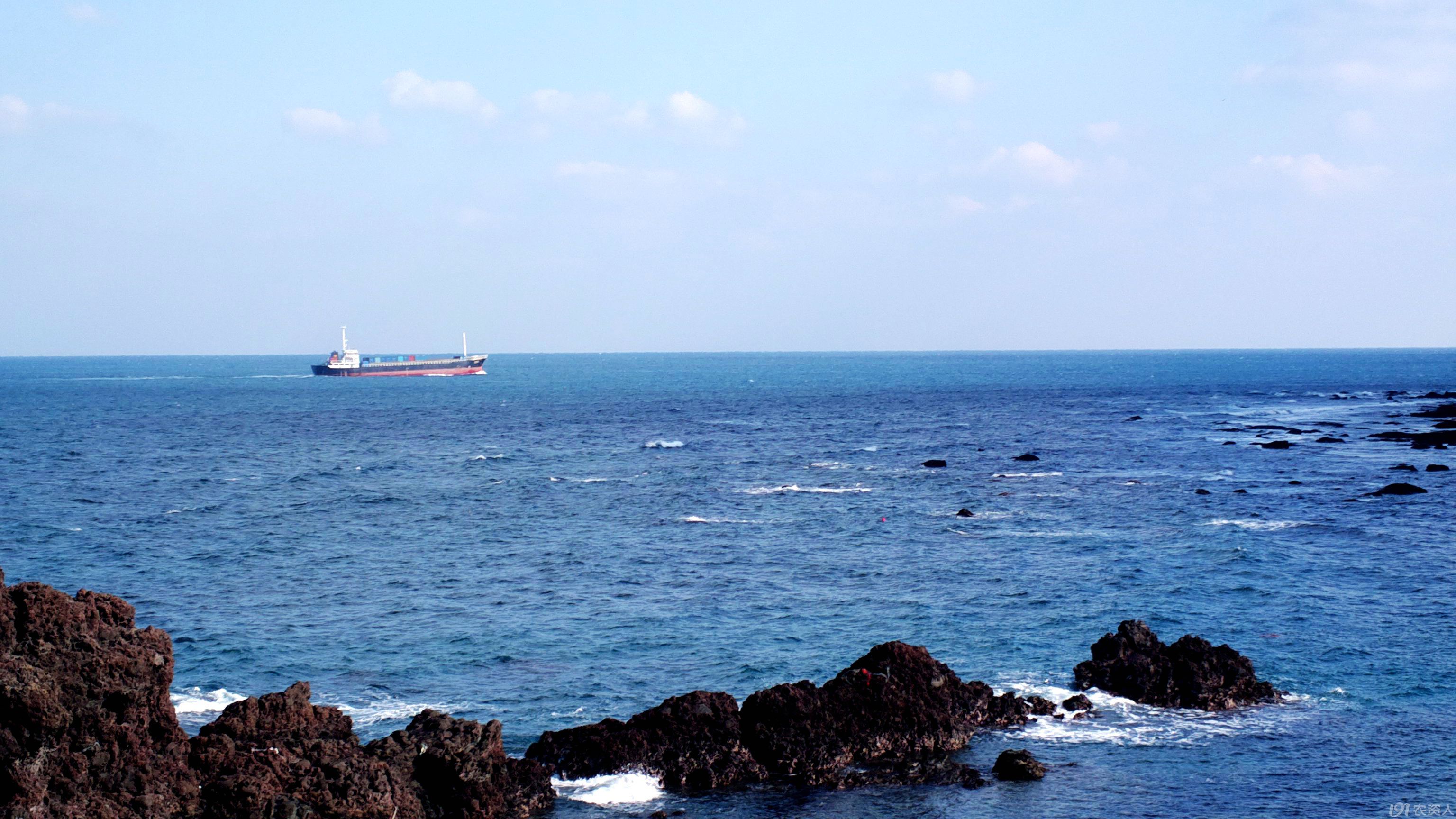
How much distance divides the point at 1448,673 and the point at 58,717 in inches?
1422

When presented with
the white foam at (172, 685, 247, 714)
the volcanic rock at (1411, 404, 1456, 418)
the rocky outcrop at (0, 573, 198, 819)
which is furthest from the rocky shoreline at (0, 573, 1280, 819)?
the volcanic rock at (1411, 404, 1456, 418)

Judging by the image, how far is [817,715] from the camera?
28.1 meters

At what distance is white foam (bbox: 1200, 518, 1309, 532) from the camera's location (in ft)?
195

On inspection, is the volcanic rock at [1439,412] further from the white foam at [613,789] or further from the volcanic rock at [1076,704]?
the white foam at [613,789]

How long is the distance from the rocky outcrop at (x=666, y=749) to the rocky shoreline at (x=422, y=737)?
0.12 feet

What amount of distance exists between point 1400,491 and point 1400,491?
0.09ft

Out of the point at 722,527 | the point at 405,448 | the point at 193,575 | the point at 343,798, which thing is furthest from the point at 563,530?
the point at 405,448

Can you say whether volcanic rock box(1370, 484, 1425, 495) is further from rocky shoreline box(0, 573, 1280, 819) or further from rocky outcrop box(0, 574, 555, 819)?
rocky outcrop box(0, 574, 555, 819)

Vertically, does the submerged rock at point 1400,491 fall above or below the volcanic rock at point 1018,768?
above

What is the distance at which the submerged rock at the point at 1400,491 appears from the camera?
69.0 metres

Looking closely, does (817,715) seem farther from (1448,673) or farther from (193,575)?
(193,575)

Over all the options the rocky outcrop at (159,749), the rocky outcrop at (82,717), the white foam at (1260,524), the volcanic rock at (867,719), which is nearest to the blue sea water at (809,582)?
the white foam at (1260,524)

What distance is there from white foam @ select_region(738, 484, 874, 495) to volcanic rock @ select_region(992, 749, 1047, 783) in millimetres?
48088

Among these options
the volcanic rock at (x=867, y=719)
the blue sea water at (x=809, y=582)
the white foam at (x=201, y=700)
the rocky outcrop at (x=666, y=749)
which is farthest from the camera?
the white foam at (x=201, y=700)
